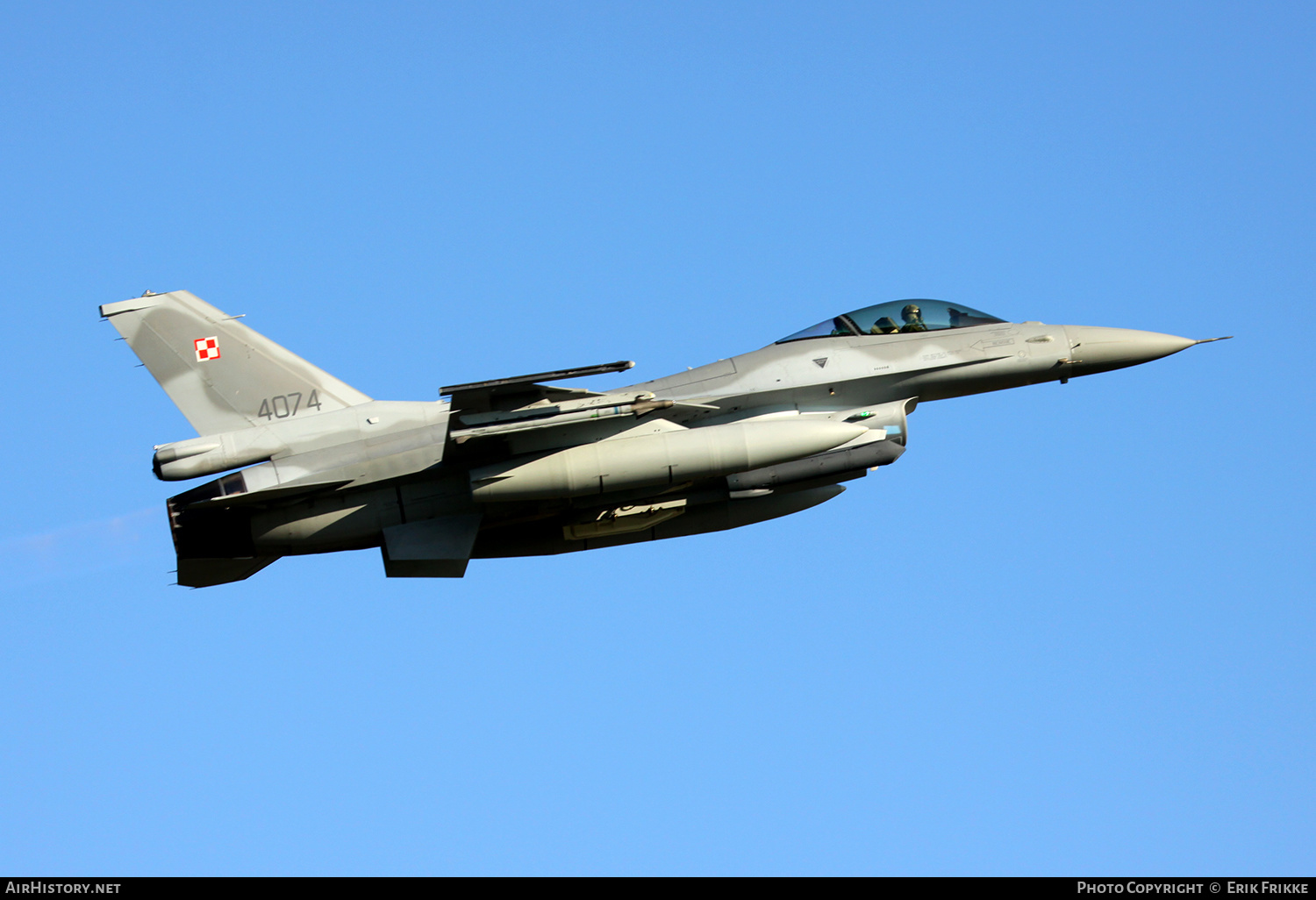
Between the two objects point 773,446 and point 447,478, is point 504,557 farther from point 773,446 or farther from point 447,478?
point 773,446

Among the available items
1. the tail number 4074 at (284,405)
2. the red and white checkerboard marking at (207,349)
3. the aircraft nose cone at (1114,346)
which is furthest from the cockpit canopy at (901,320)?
the red and white checkerboard marking at (207,349)

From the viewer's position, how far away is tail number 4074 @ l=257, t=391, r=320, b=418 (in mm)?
15992

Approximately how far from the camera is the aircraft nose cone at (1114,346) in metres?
17.8

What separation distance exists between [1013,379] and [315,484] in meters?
8.67

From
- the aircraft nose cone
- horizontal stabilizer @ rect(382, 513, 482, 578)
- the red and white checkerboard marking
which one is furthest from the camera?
the aircraft nose cone

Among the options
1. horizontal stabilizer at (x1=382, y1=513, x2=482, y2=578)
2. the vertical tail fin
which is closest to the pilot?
horizontal stabilizer at (x1=382, y1=513, x2=482, y2=578)

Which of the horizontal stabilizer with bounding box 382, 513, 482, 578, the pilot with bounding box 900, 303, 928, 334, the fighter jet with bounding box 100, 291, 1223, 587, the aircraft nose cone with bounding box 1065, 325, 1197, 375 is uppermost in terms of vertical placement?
the pilot with bounding box 900, 303, 928, 334

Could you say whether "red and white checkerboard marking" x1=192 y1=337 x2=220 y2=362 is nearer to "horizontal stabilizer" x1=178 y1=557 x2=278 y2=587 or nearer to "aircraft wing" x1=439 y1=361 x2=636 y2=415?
"horizontal stabilizer" x1=178 y1=557 x2=278 y2=587

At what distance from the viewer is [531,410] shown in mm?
14992

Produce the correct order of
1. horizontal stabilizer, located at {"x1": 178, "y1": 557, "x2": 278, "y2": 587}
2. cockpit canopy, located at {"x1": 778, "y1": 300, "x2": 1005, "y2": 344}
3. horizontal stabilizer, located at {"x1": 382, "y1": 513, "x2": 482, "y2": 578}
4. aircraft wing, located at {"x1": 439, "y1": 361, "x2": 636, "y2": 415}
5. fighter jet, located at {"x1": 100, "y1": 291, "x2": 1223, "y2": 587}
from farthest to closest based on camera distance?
cockpit canopy, located at {"x1": 778, "y1": 300, "x2": 1005, "y2": 344}
horizontal stabilizer, located at {"x1": 178, "y1": 557, "x2": 278, "y2": 587}
horizontal stabilizer, located at {"x1": 382, "y1": 513, "x2": 482, "y2": 578}
fighter jet, located at {"x1": 100, "y1": 291, "x2": 1223, "y2": 587}
aircraft wing, located at {"x1": 439, "y1": 361, "x2": 636, "y2": 415}

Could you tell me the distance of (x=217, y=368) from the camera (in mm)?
16078

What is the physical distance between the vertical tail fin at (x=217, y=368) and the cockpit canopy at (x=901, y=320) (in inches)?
225

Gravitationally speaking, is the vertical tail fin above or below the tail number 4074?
above
